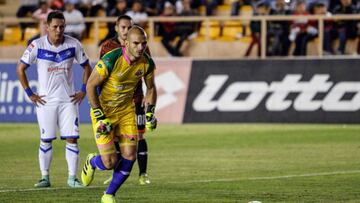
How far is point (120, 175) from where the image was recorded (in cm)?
1311

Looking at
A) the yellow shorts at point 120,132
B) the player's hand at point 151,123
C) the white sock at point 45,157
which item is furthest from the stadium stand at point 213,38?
the yellow shorts at point 120,132

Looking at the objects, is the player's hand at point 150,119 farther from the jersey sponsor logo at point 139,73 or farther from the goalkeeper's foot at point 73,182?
the goalkeeper's foot at point 73,182

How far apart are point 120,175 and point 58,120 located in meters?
2.94

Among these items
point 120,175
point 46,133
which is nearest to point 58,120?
point 46,133

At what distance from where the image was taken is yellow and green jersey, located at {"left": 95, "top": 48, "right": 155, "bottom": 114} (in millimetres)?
13148

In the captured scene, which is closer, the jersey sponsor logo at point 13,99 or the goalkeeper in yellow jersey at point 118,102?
the goalkeeper in yellow jersey at point 118,102

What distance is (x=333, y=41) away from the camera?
27.4 metres

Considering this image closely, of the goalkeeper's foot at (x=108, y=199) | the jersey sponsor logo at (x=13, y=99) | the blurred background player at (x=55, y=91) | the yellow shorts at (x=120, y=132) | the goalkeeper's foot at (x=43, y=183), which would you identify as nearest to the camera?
the goalkeeper's foot at (x=108, y=199)

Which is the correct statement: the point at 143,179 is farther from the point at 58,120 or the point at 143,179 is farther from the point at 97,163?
the point at 97,163

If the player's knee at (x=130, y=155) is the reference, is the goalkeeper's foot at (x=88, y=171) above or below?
below

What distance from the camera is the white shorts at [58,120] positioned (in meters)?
15.6

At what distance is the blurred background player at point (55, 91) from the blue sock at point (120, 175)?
2475 mm

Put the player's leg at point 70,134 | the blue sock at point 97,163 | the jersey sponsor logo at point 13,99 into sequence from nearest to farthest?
the blue sock at point 97,163
the player's leg at point 70,134
the jersey sponsor logo at point 13,99

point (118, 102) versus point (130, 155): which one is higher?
point (118, 102)
